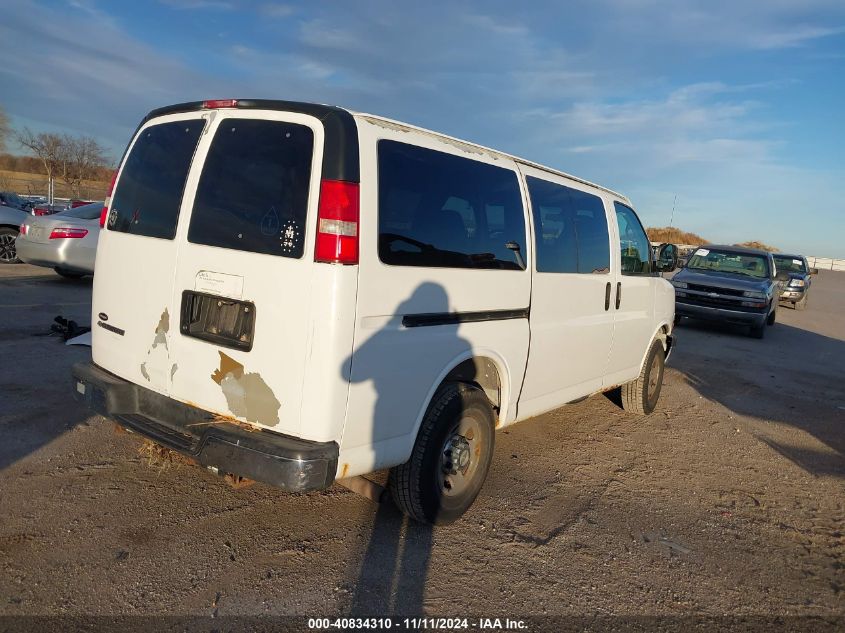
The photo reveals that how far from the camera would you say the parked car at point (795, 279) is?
64.6 ft

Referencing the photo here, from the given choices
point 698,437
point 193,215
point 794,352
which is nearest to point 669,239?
point 794,352

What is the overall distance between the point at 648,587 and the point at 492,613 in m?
0.91

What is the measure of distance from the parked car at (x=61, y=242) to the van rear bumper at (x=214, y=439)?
Answer: 8.17 meters

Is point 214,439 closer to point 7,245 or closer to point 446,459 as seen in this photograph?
point 446,459

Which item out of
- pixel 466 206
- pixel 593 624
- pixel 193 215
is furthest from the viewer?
pixel 466 206

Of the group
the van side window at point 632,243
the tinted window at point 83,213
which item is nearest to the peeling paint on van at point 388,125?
the van side window at point 632,243

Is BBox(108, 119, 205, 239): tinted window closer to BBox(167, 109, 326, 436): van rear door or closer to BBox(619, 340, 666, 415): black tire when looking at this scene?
BBox(167, 109, 326, 436): van rear door

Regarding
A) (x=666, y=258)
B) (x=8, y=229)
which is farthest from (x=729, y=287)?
(x=8, y=229)

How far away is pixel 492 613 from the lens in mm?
2896

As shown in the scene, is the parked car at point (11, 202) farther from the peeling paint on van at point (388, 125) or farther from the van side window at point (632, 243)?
the peeling paint on van at point (388, 125)

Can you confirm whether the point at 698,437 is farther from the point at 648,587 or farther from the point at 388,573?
the point at 388,573

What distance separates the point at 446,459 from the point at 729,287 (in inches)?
425

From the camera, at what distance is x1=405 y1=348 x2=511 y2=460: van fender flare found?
10.7 ft

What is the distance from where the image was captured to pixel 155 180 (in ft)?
11.1
